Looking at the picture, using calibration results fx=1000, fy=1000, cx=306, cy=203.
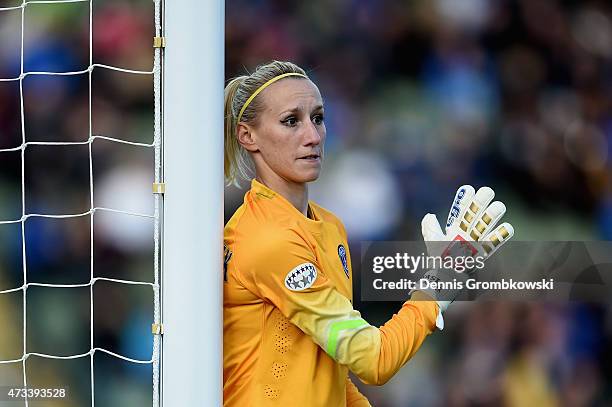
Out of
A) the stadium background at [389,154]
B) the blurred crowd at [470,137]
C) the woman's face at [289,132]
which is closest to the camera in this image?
the woman's face at [289,132]

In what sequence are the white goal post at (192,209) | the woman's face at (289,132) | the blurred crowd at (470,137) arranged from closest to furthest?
the white goal post at (192,209) < the woman's face at (289,132) < the blurred crowd at (470,137)

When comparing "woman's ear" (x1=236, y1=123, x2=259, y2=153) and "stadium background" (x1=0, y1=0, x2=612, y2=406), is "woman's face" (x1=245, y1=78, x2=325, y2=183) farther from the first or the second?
"stadium background" (x1=0, y1=0, x2=612, y2=406)

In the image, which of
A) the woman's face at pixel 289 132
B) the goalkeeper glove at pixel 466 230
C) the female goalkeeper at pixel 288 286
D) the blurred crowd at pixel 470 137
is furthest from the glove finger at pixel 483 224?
the blurred crowd at pixel 470 137

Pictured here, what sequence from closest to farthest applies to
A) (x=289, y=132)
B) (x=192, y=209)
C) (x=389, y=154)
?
(x=192, y=209)
(x=289, y=132)
(x=389, y=154)

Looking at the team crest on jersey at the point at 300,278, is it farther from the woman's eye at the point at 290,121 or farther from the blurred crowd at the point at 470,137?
the blurred crowd at the point at 470,137

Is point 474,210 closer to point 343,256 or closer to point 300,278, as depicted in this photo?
point 343,256

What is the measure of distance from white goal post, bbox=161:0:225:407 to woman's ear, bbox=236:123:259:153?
19cm

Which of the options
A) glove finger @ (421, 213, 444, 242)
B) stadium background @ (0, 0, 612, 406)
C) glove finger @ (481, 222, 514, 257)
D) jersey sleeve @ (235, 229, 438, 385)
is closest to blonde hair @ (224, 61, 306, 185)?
jersey sleeve @ (235, 229, 438, 385)

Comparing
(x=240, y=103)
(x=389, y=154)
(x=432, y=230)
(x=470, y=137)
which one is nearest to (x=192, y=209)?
(x=240, y=103)

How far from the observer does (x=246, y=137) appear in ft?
6.27

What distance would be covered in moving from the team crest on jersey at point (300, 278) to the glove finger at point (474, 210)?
→ 338mm

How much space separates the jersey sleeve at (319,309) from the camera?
1700 mm

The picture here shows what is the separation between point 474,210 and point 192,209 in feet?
1.79

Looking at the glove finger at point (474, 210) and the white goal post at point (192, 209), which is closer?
the white goal post at point (192, 209)
